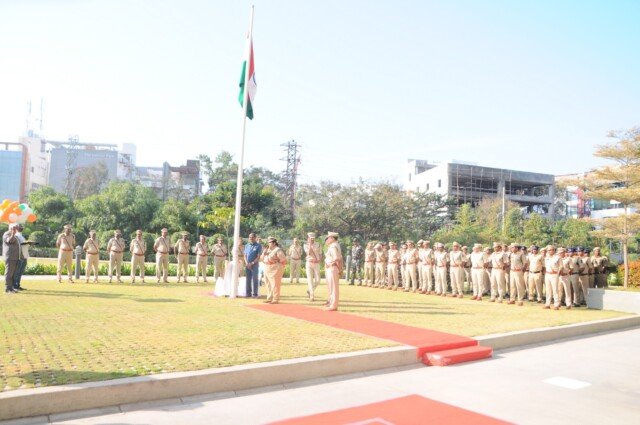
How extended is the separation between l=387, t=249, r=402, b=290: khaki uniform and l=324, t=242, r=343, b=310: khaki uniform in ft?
26.9

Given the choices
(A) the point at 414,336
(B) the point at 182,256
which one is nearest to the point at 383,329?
(A) the point at 414,336

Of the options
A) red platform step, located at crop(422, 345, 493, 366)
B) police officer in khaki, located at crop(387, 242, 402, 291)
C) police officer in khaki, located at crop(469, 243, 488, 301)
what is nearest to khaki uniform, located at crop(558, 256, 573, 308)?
police officer in khaki, located at crop(469, 243, 488, 301)

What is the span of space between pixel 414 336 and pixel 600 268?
36.1 ft

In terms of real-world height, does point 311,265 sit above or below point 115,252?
below

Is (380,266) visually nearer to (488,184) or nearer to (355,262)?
(355,262)

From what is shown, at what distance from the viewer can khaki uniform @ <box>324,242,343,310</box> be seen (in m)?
12.2

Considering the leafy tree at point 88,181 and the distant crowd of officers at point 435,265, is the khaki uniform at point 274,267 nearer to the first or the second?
the distant crowd of officers at point 435,265

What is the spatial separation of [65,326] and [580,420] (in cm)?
759

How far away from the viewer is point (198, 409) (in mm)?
5285

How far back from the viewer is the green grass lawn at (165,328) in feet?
20.0

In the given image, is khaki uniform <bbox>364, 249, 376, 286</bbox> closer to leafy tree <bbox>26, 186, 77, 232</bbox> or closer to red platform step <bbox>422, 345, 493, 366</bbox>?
red platform step <bbox>422, 345, 493, 366</bbox>

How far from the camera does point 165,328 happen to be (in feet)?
28.5

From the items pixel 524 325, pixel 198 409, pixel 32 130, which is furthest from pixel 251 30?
pixel 32 130

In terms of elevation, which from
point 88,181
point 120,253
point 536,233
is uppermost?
point 88,181
